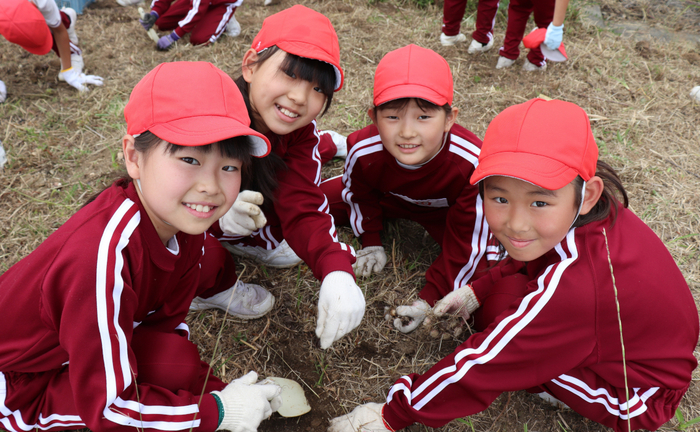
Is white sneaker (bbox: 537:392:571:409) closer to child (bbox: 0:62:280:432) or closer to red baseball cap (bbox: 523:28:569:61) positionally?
child (bbox: 0:62:280:432)

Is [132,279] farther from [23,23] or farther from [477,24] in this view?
[477,24]

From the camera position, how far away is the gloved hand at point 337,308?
169 cm

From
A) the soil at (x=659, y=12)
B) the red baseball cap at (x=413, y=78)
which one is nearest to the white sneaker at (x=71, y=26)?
the red baseball cap at (x=413, y=78)

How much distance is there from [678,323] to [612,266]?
12.1 inches

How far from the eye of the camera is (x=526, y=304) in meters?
1.36

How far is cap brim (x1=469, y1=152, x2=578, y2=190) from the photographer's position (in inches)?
50.6

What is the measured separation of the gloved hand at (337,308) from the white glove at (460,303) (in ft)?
1.41

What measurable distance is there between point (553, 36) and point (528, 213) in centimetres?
264

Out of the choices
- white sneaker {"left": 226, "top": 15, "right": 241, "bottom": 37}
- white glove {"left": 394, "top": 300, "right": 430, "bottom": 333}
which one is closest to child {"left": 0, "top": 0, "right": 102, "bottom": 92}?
white sneaker {"left": 226, "top": 15, "right": 241, "bottom": 37}

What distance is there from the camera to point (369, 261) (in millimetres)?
2318

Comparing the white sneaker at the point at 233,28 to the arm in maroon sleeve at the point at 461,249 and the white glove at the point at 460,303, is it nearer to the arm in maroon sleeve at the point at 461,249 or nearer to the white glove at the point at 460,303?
the arm in maroon sleeve at the point at 461,249

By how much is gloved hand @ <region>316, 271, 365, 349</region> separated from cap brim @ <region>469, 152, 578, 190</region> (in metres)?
0.67

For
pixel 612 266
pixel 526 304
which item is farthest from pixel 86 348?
pixel 612 266

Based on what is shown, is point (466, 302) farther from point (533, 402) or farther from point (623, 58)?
point (623, 58)
